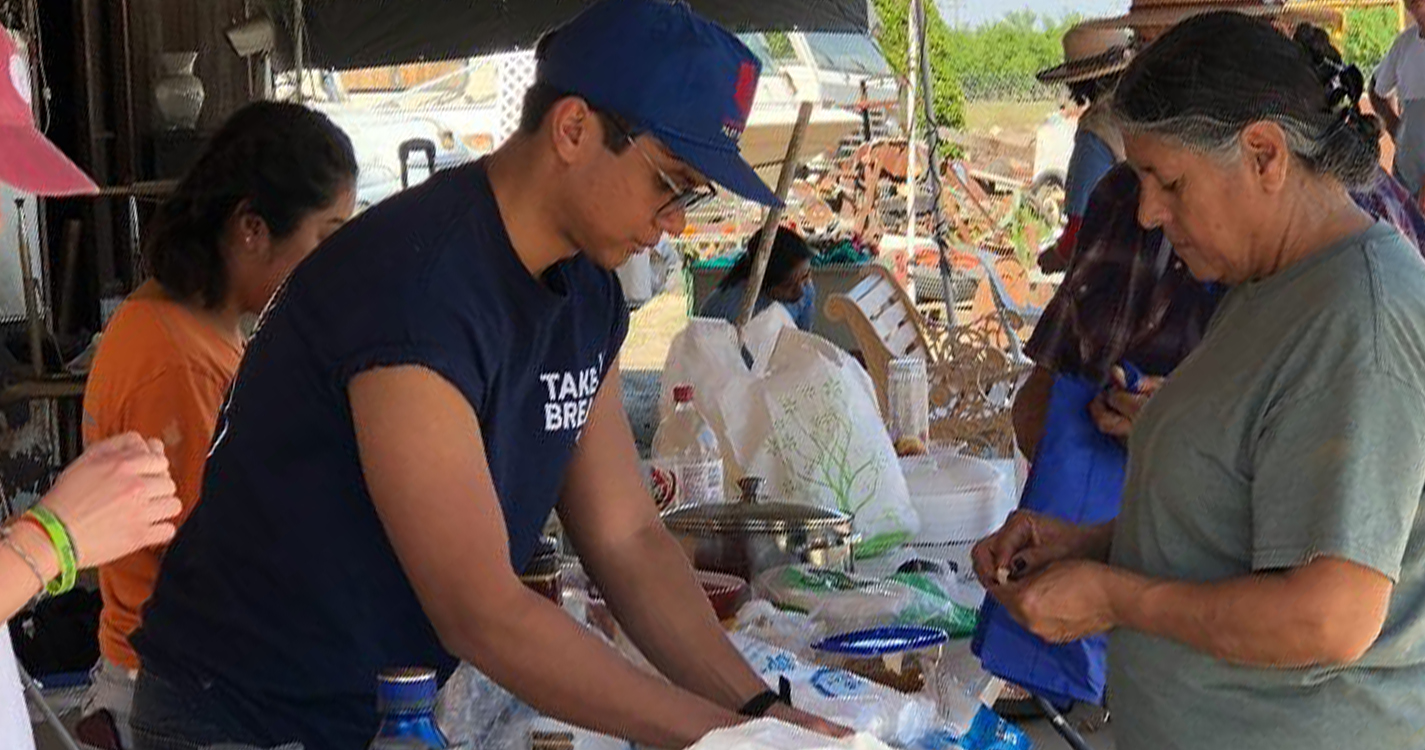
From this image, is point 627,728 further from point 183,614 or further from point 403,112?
point 403,112

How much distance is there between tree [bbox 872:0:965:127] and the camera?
12.1 m

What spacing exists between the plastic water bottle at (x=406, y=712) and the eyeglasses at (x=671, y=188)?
1.89ft

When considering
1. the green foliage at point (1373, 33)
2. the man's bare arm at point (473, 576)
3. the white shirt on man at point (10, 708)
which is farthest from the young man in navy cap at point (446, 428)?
the green foliage at point (1373, 33)

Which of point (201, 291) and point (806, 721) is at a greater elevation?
point (201, 291)

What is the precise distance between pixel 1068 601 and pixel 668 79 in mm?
782

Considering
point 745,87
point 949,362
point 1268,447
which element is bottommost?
point 949,362

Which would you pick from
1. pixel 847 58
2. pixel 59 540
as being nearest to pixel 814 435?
pixel 59 540

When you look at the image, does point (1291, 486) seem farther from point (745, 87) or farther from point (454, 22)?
point (454, 22)

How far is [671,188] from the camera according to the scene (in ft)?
5.41

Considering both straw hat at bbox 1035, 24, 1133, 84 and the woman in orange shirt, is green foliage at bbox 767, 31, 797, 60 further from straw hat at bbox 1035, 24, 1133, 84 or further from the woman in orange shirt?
the woman in orange shirt

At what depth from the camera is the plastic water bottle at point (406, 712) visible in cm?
136

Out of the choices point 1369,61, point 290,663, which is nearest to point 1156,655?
point 290,663

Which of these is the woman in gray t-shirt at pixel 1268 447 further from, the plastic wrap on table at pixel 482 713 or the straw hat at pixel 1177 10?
the straw hat at pixel 1177 10

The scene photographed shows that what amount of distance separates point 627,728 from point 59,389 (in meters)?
4.89
